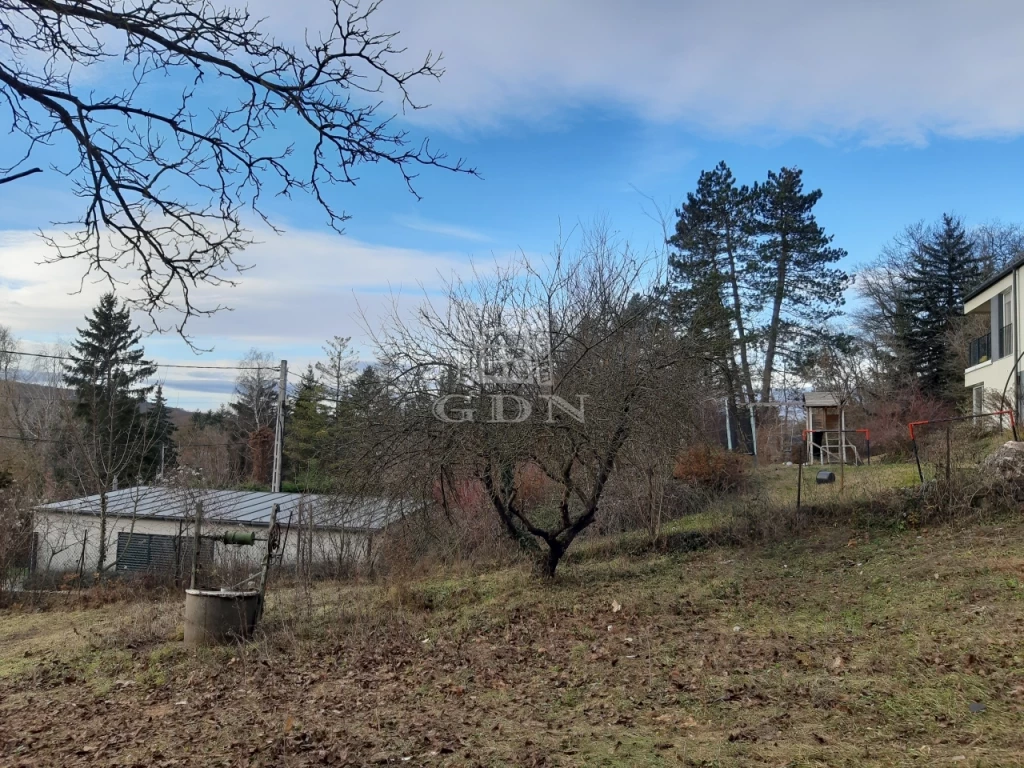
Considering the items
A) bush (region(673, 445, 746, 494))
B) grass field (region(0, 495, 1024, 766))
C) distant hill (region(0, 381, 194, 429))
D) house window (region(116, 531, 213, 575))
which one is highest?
distant hill (region(0, 381, 194, 429))

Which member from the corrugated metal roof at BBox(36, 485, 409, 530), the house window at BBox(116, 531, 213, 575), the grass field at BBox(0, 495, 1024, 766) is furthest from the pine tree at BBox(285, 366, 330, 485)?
the house window at BBox(116, 531, 213, 575)

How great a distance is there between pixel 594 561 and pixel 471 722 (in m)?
7.22

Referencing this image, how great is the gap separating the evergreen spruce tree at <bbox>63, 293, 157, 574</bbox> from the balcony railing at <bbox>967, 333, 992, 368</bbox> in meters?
22.1

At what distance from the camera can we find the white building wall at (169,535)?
13.3 m

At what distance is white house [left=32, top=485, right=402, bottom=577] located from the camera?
1225 cm

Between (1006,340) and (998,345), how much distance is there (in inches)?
16.7

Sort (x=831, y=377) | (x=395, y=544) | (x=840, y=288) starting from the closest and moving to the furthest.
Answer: (x=395, y=544)
(x=840, y=288)
(x=831, y=377)

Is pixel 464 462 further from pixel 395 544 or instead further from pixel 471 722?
pixel 471 722

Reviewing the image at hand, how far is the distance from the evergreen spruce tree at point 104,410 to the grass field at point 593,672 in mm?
6433

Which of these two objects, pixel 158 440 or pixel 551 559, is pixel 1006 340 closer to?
pixel 551 559

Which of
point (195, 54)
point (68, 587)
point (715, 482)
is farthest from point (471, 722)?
point (68, 587)

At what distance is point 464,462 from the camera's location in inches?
368

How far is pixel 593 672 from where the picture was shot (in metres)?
6.18

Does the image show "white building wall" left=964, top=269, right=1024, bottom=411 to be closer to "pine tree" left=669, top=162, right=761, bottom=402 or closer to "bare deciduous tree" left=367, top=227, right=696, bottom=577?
"pine tree" left=669, top=162, right=761, bottom=402
